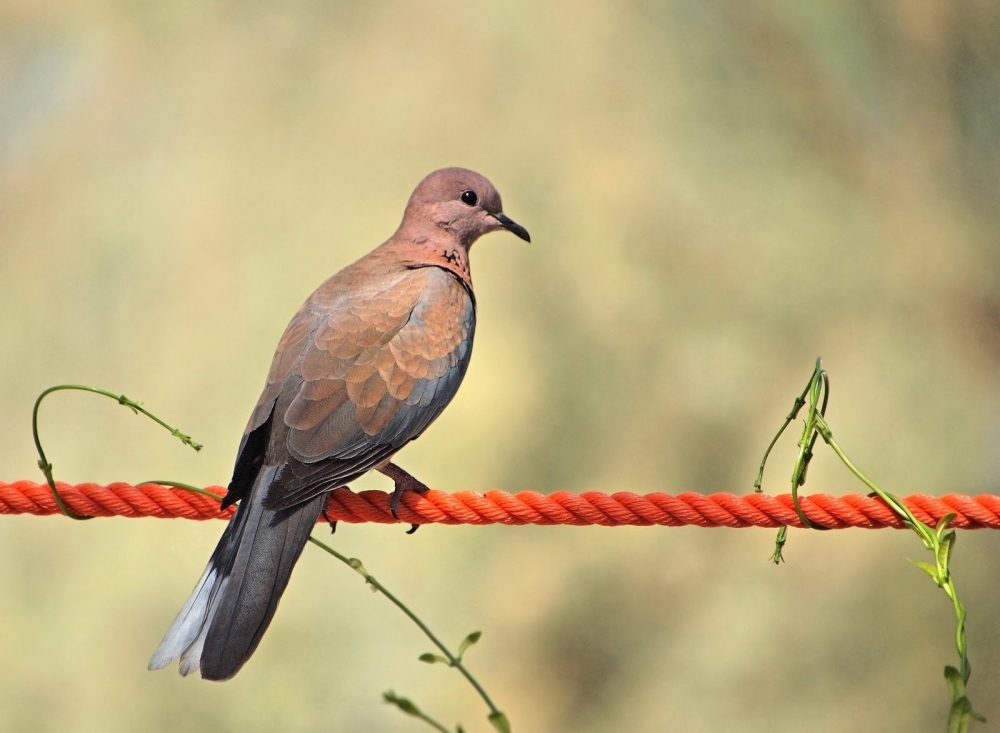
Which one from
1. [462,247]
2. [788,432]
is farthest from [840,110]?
A: [462,247]

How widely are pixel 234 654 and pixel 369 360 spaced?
0.88 m

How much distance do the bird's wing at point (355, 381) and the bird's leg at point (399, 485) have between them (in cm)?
6

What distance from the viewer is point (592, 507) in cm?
213

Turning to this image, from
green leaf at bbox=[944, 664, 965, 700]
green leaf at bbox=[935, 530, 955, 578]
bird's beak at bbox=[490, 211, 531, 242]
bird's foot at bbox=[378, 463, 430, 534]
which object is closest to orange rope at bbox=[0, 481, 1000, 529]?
bird's foot at bbox=[378, 463, 430, 534]

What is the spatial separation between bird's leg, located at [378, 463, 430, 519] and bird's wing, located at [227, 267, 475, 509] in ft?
0.20

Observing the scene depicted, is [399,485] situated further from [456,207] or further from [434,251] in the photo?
[456,207]

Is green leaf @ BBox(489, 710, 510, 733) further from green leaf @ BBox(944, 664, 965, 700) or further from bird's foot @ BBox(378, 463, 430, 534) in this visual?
bird's foot @ BBox(378, 463, 430, 534)

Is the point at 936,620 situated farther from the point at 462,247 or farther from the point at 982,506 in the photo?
the point at 982,506

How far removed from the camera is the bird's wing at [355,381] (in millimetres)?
2562

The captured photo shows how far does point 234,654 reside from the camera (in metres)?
2.22

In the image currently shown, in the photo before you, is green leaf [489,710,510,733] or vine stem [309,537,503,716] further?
vine stem [309,537,503,716]

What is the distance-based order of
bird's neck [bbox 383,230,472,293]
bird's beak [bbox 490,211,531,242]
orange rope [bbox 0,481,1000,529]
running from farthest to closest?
bird's beak [bbox 490,211,531,242], bird's neck [bbox 383,230,472,293], orange rope [bbox 0,481,1000,529]

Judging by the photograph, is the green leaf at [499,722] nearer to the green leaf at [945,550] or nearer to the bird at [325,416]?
the green leaf at [945,550]

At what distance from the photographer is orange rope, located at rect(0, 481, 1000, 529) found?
2020 mm
